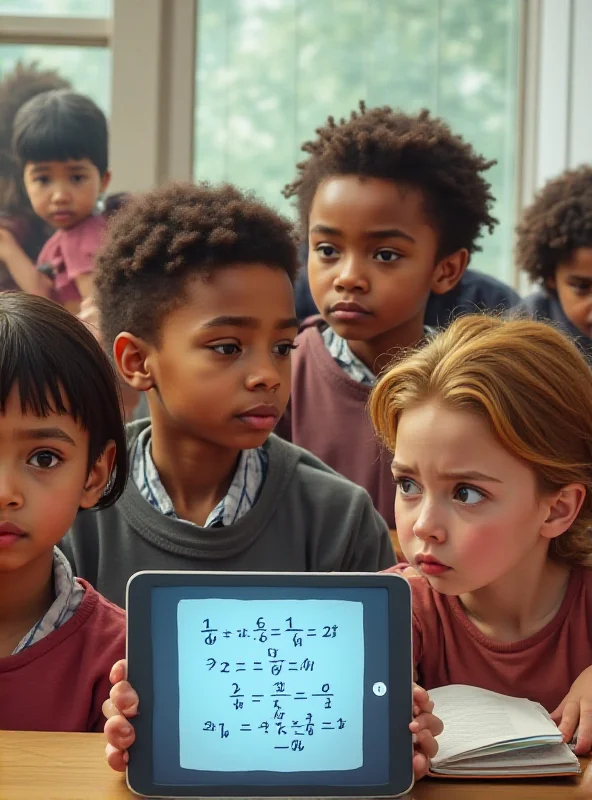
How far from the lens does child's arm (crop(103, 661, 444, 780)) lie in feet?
2.72

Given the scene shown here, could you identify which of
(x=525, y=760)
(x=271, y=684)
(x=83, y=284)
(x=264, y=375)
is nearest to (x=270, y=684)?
(x=271, y=684)

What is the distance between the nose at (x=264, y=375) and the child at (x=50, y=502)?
0.84 feet

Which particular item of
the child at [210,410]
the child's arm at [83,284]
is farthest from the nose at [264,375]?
the child's arm at [83,284]

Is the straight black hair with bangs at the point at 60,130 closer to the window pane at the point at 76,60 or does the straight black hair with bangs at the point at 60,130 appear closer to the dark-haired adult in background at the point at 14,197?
the dark-haired adult in background at the point at 14,197

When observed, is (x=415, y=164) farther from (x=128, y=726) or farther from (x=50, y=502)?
(x=128, y=726)

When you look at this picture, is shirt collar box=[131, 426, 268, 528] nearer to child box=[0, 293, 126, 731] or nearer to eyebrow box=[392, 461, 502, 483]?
child box=[0, 293, 126, 731]

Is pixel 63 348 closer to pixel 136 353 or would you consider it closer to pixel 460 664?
pixel 136 353

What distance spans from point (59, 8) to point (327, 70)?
83cm

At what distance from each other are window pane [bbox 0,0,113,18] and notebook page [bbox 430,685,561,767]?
290cm

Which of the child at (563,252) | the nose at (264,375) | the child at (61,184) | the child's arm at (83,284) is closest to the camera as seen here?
the nose at (264,375)

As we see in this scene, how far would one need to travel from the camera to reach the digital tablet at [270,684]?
0.83 meters

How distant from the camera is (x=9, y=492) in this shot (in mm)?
1003

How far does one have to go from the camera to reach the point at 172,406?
4.81 ft

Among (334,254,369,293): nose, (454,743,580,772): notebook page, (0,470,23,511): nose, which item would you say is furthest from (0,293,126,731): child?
(334,254,369,293): nose
